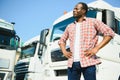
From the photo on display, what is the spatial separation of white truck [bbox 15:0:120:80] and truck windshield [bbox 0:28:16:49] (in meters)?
0.68

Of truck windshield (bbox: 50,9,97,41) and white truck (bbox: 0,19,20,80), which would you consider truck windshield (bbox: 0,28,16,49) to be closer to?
white truck (bbox: 0,19,20,80)

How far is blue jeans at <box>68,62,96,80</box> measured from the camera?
2.38 meters

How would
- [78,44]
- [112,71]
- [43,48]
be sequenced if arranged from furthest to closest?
[43,48] → [112,71] → [78,44]

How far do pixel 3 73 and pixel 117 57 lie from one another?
15.2 feet

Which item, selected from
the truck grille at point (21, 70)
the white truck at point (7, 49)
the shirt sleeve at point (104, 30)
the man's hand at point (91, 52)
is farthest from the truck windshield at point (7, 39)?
the man's hand at point (91, 52)

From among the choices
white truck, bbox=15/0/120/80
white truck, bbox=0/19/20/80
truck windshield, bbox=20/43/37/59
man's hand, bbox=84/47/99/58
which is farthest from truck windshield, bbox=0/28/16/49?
man's hand, bbox=84/47/99/58

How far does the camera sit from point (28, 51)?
28.2ft

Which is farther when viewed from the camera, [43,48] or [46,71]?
[43,48]

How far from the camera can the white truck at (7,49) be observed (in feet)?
26.3

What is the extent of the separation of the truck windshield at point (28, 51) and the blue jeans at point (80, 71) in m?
5.69

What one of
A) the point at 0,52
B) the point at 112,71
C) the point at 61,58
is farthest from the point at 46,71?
the point at 0,52

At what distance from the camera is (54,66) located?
5965 mm

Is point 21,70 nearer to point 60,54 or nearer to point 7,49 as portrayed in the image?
point 7,49

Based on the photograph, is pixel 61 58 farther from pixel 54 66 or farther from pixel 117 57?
pixel 117 57
